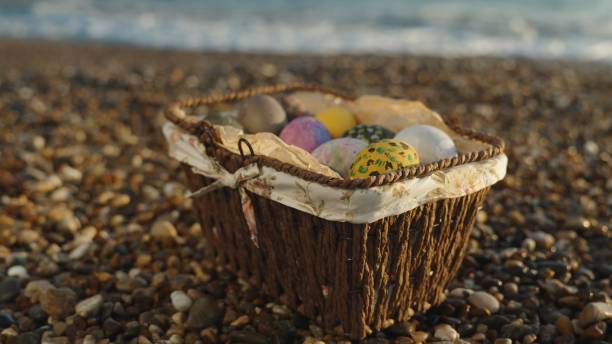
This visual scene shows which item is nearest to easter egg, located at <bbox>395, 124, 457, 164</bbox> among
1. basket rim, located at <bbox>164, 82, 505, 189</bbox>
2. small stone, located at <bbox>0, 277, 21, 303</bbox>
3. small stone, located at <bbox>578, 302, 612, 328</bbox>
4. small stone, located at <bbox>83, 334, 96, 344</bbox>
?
basket rim, located at <bbox>164, 82, 505, 189</bbox>

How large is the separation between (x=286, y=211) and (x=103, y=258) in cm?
139

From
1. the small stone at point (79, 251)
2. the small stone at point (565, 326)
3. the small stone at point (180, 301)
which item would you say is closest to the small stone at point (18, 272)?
the small stone at point (79, 251)

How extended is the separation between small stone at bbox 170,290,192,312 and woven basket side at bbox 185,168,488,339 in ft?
0.98

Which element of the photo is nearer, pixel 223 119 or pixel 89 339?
pixel 89 339

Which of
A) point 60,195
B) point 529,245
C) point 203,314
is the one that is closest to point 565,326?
point 529,245

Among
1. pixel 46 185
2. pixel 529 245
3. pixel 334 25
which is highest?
pixel 334 25

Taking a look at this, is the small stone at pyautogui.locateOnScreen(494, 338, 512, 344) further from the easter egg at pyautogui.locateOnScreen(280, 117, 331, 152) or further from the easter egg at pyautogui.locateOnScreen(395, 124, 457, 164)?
the easter egg at pyautogui.locateOnScreen(280, 117, 331, 152)

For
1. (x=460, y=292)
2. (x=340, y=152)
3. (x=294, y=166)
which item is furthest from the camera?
(x=460, y=292)

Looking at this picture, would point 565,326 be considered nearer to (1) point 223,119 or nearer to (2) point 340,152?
(2) point 340,152

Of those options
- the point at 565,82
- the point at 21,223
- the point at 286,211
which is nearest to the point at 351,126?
the point at 286,211

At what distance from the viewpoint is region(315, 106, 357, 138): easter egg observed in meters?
2.89

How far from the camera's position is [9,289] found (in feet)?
9.18

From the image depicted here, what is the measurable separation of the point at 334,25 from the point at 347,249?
39.1ft

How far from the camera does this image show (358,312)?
7.41 feet
